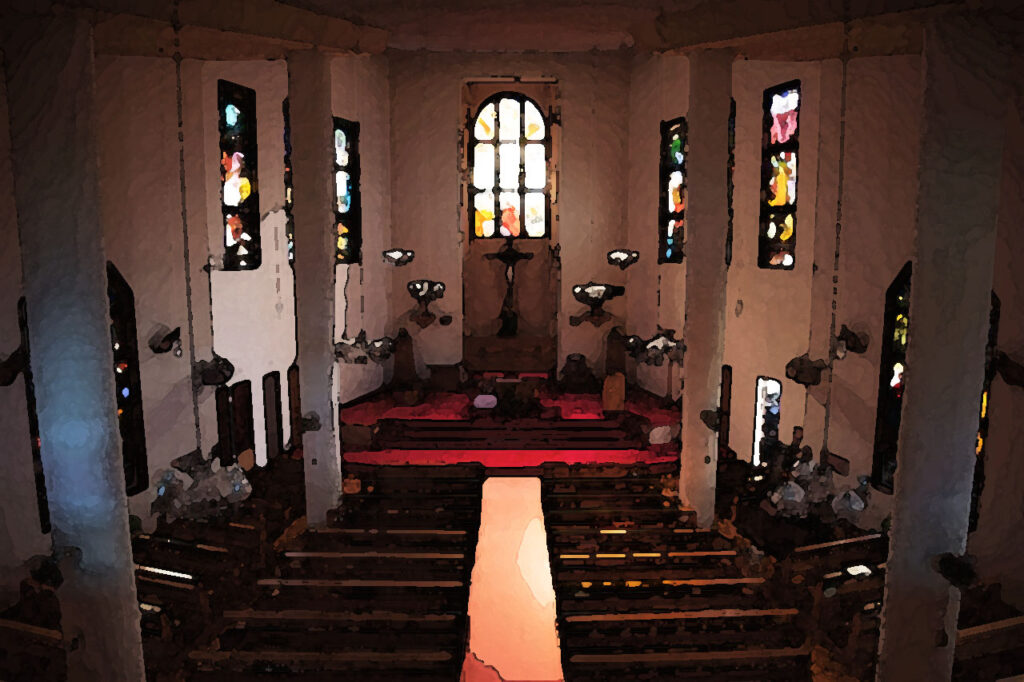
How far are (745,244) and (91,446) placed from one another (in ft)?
32.4

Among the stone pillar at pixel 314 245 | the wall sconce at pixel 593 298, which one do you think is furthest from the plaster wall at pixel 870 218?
the stone pillar at pixel 314 245

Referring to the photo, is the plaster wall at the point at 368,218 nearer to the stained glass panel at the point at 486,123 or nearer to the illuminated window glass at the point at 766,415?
the stained glass panel at the point at 486,123

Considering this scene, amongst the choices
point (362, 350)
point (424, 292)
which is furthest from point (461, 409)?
point (362, 350)

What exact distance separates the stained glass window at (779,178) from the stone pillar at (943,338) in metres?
5.94

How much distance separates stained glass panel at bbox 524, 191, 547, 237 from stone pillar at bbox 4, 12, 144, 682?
13499mm

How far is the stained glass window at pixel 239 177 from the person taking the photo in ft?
36.2

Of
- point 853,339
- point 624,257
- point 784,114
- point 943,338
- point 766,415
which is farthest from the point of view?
point 624,257

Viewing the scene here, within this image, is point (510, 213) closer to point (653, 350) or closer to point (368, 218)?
point (368, 218)

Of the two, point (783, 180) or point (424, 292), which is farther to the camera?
point (424, 292)

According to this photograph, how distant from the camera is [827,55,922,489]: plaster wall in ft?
28.5

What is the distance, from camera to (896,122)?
28.8 ft

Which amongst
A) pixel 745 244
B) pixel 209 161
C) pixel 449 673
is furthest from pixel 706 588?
pixel 209 161

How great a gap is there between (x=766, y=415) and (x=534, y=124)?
31.8 feet

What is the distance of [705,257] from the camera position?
8.84 meters
